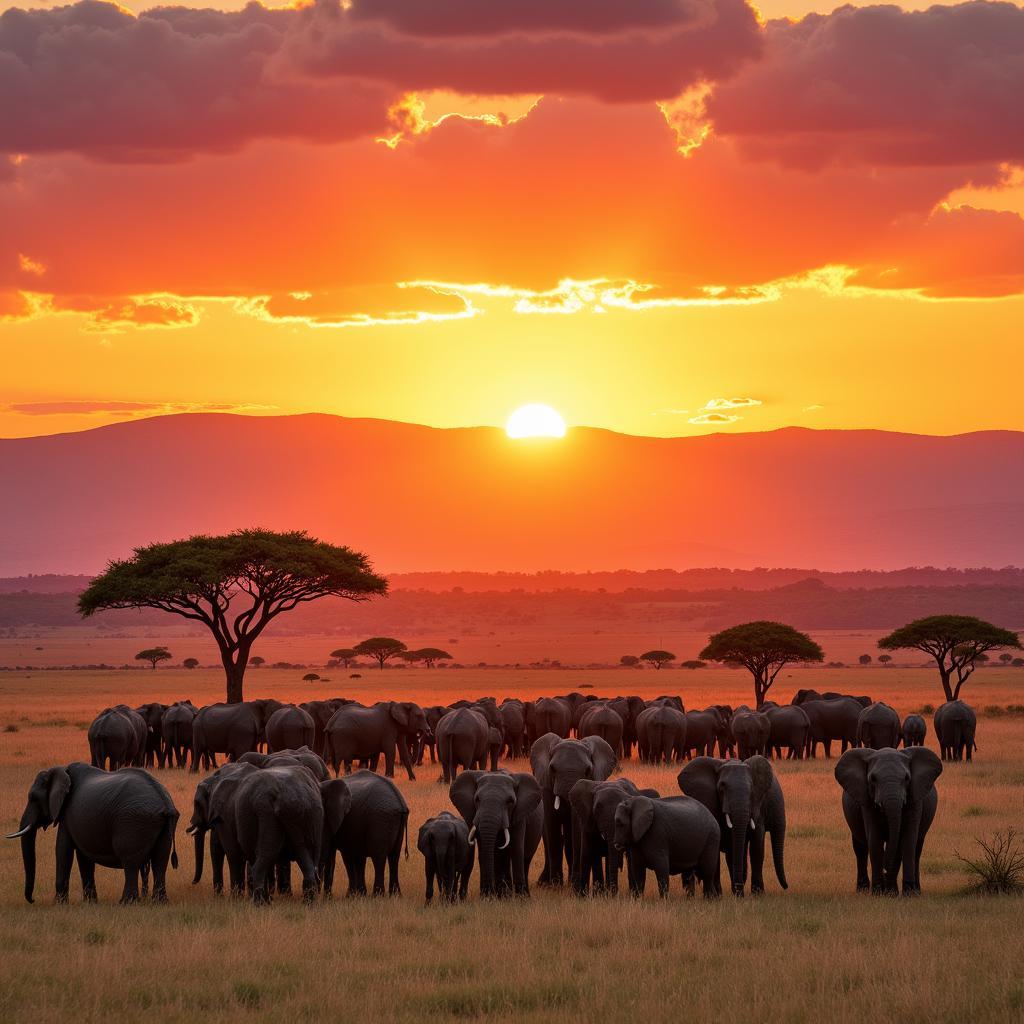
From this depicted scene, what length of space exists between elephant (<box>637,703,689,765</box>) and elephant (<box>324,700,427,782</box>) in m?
7.12

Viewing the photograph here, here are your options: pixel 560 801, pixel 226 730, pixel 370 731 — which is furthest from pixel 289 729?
pixel 560 801

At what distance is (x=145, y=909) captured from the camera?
63.8ft

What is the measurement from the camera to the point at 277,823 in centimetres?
1955

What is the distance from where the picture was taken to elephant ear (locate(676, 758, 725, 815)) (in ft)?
71.3

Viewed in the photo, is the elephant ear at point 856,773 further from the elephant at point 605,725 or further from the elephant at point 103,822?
the elephant at point 605,725

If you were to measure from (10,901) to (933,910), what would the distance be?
11733 mm

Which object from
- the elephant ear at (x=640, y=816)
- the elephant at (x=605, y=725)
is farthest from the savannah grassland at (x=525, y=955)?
the elephant at (x=605, y=725)

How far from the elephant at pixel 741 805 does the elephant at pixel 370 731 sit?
1797 centimetres

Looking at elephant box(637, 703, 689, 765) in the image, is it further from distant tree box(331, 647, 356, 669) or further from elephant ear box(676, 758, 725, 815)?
distant tree box(331, 647, 356, 669)

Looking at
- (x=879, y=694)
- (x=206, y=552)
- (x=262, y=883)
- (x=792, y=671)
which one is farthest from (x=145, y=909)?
(x=792, y=671)

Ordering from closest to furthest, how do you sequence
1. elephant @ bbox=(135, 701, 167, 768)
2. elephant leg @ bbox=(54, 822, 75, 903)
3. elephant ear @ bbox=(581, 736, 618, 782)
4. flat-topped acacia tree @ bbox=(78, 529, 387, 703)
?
elephant leg @ bbox=(54, 822, 75, 903) < elephant ear @ bbox=(581, 736, 618, 782) < elephant @ bbox=(135, 701, 167, 768) < flat-topped acacia tree @ bbox=(78, 529, 387, 703)

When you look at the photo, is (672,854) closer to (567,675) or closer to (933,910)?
(933,910)

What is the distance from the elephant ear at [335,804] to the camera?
20.5m

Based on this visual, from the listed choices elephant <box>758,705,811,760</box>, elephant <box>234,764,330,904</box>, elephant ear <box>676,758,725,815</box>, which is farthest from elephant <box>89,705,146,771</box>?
elephant ear <box>676,758,725,815</box>
